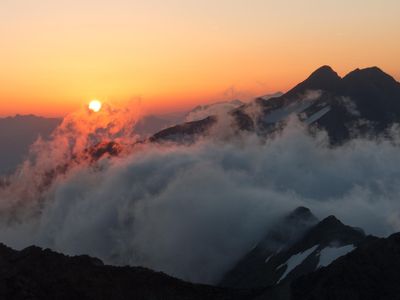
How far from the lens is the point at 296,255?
156750 mm

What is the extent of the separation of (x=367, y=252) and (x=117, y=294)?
127 ft

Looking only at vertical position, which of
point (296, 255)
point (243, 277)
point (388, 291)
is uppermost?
point (388, 291)

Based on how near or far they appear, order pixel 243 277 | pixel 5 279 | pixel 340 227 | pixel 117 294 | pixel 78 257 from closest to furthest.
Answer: pixel 5 279 → pixel 117 294 → pixel 78 257 → pixel 340 227 → pixel 243 277

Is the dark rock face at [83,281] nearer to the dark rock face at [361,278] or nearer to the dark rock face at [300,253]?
the dark rock face at [361,278]

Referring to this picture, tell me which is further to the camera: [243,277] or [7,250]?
[243,277]

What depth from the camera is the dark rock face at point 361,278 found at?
80.8 metres

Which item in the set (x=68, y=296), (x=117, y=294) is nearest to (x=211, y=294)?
(x=117, y=294)

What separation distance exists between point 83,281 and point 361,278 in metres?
40.8

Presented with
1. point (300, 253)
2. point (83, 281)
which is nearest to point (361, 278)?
point (83, 281)

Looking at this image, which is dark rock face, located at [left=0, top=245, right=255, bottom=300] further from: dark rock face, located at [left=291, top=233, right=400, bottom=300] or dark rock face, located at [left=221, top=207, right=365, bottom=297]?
dark rock face, located at [left=221, top=207, right=365, bottom=297]

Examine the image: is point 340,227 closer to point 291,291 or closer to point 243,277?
point 243,277

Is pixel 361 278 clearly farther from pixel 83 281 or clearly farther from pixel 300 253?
pixel 300 253

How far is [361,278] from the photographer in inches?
3290

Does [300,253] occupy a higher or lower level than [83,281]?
lower
